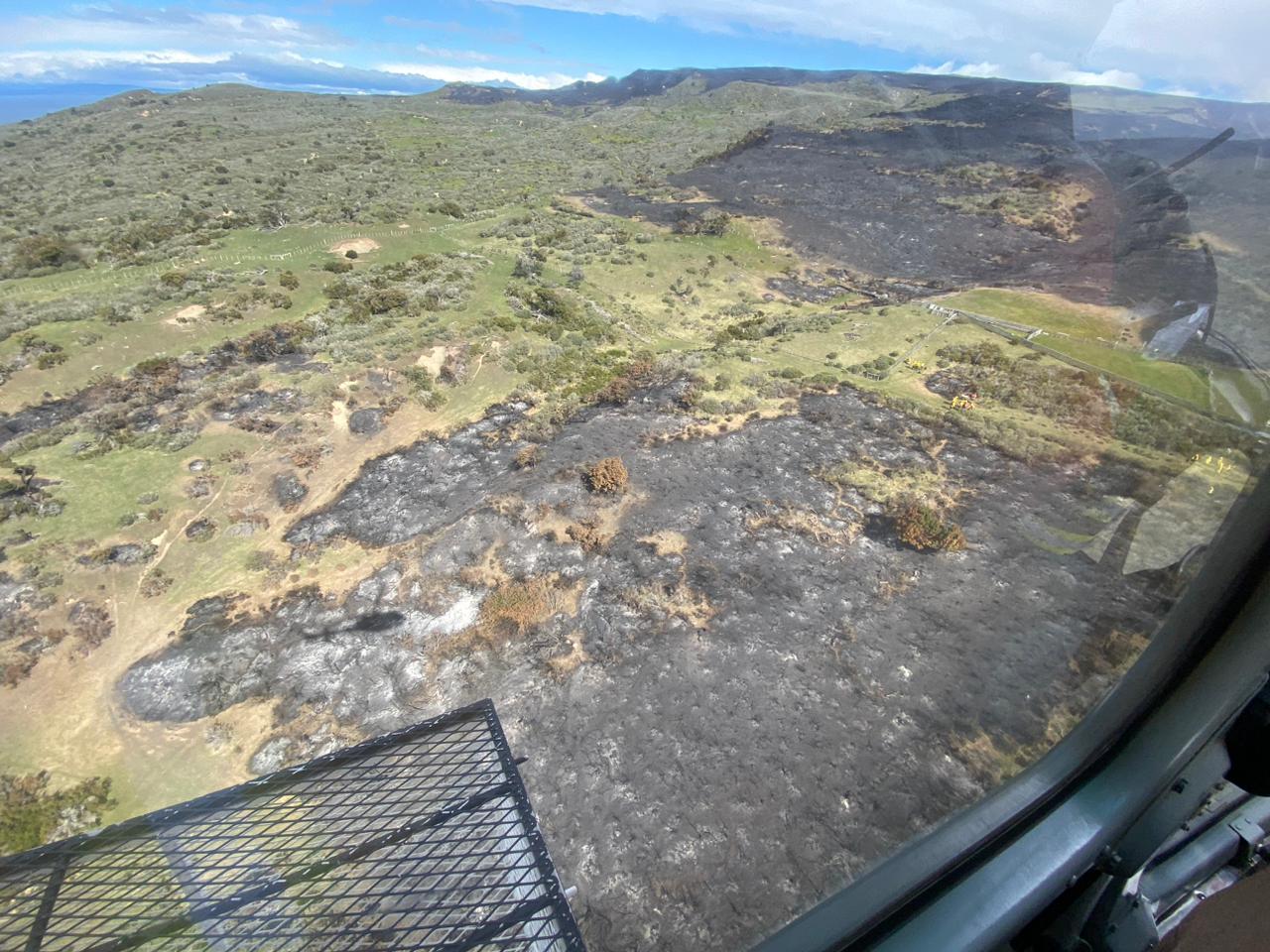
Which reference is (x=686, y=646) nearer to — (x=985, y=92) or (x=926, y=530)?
(x=926, y=530)

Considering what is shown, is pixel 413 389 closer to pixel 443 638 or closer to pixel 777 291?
pixel 443 638

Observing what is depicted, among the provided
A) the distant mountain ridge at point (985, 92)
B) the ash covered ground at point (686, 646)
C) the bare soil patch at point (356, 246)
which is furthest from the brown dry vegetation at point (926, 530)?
the bare soil patch at point (356, 246)

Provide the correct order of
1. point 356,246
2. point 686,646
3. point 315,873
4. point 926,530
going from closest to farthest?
1. point 315,873
2. point 686,646
3. point 926,530
4. point 356,246

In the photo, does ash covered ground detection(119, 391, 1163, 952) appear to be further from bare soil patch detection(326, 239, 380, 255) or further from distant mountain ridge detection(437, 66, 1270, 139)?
bare soil patch detection(326, 239, 380, 255)

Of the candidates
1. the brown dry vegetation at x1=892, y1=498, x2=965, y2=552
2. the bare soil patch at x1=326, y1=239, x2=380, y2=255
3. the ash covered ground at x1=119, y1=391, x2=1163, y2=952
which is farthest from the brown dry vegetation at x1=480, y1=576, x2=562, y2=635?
the bare soil patch at x1=326, y1=239, x2=380, y2=255

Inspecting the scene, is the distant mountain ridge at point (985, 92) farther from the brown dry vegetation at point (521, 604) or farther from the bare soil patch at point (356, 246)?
the bare soil patch at point (356, 246)

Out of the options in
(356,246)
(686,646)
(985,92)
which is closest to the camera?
(686,646)

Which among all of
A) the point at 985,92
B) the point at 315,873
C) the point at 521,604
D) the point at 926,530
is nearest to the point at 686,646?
the point at 521,604
